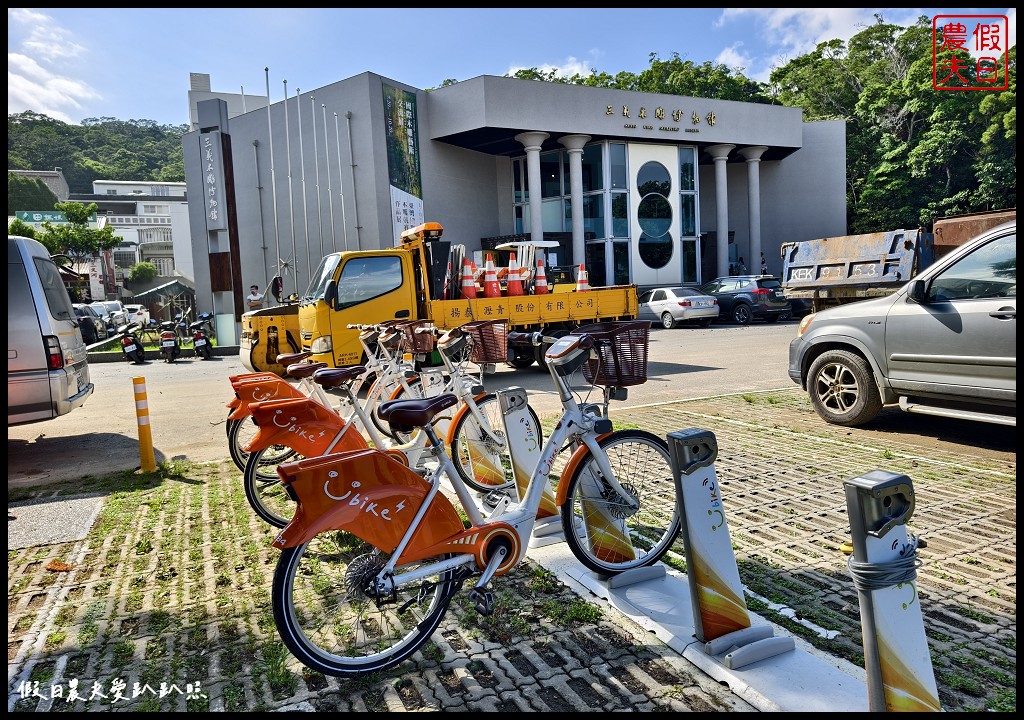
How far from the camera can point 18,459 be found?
781 centimetres

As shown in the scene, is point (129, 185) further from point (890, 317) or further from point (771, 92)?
point (890, 317)

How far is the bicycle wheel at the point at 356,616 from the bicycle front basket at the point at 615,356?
1487 millimetres

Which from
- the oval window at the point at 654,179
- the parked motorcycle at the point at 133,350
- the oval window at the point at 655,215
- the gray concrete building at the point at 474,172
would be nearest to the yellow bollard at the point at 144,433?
the parked motorcycle at the point at 133,350

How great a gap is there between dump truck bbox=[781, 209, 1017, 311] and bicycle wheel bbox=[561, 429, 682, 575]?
24.1ft

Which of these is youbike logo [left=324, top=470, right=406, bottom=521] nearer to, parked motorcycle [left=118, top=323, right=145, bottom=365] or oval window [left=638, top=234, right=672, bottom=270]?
parked motorcycle [left=118, top=323, right=145, bottom=365]

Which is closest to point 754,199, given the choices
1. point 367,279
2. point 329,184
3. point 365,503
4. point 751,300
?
point 751,300

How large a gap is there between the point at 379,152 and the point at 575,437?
2357cm

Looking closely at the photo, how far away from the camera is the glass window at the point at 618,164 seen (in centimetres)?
2967

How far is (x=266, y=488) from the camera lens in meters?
4.98

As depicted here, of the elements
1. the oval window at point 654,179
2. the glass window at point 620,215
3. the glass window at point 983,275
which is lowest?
the glass window at point 983,275

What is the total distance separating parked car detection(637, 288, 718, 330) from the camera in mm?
22547

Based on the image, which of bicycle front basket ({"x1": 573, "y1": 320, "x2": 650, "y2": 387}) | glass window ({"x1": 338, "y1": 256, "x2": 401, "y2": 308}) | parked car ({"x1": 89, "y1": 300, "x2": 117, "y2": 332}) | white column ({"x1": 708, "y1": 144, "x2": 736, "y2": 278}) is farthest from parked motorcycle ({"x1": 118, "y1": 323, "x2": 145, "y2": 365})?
white column ({"x1": 708, "y1": 144, "x2": 736, "y2": 278})

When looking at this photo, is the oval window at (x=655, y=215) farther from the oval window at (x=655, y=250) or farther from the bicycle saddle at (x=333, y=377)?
the bicycle saddle at (x=333, y=377)

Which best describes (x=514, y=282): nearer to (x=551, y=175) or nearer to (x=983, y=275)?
(x=983, y=275)
